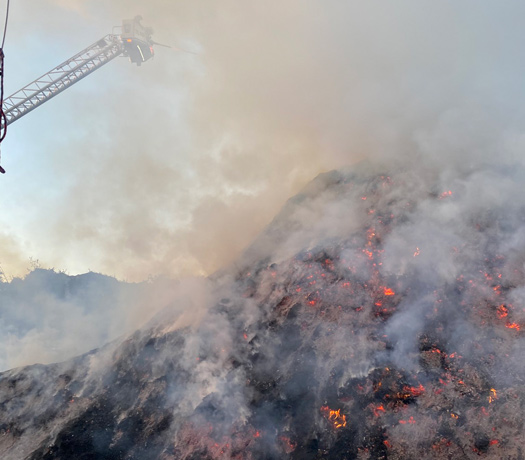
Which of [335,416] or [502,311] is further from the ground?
[502,311]

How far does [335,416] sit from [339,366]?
2.80m

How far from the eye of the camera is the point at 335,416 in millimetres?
19812

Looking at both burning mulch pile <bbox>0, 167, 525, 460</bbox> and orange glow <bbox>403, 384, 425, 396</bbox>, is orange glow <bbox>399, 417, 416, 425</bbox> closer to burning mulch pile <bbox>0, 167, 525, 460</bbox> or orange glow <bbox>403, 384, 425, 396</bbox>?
burning mulch pile <bbox>0, 167, 525, 460</bbox>

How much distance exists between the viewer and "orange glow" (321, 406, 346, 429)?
766 inches

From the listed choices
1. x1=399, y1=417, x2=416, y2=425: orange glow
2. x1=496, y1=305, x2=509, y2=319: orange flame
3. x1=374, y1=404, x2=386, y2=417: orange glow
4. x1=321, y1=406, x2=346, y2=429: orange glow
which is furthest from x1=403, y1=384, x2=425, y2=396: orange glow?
x1=496, y1=305, x2=509, y2=319: orange flame

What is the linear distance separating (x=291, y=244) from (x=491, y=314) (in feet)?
52.6

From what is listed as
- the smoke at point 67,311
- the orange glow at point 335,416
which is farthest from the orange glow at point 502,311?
the smoke at point 67,311

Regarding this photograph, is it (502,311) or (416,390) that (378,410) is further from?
(502,311)

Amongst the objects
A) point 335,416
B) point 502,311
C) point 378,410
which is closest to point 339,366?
point 335,416

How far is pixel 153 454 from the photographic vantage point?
20828mm

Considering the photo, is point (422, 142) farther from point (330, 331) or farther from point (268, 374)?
point (268, 374)

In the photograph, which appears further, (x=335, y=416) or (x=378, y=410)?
(x=335, y=416)

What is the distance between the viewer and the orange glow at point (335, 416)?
1945cm

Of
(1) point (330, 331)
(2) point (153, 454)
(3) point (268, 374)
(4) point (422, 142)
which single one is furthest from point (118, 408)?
(4) point (422, 142)
